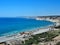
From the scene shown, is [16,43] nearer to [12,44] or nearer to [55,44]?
[12,44]

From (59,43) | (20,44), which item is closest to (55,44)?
(59,43)

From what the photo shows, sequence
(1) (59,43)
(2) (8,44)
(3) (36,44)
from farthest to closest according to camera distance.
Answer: (2) (8,44), (3) (36,44), (1) (59,43)

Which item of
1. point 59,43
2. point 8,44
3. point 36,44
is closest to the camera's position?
point 59,43

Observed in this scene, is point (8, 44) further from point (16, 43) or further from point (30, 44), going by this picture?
point (30, 44)

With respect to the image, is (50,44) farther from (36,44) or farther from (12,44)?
(12,44)

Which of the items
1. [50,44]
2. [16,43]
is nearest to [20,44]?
[16,43]

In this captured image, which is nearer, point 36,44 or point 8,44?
point 36,44

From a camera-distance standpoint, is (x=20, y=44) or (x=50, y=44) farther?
(x=20, y=44)

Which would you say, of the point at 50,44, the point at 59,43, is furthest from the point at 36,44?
the point at 59,43
